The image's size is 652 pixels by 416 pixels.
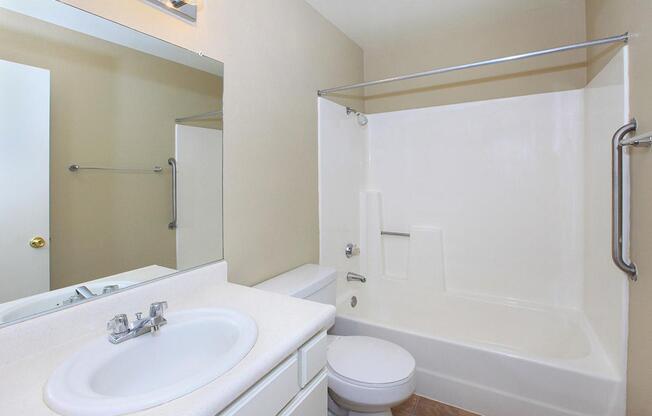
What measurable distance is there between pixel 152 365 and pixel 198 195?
0.69 m

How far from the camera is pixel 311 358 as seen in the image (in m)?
0.97

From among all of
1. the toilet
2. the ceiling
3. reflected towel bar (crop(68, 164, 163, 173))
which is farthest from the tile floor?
the ceiling

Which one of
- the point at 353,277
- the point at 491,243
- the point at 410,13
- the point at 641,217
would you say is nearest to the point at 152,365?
the point at 353,277

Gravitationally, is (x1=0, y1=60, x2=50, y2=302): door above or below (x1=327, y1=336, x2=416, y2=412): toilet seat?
above

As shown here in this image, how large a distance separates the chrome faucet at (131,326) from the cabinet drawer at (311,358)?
17.5 inches

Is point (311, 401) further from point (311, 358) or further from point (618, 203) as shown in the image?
point (618, 203)

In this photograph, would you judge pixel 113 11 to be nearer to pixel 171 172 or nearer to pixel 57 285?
pixel 171 172

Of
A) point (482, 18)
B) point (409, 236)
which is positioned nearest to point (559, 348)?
point (409, 236)

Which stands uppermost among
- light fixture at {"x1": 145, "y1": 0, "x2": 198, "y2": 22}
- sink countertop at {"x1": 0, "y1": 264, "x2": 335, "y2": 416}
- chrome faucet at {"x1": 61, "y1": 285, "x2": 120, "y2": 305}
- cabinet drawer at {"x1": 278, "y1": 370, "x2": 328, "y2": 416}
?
light fixture at {"x1": 145, "y1": 0, "x2": 198, "y2": 22}

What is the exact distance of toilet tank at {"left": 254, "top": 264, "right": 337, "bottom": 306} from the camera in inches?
61.4

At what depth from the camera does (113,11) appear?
103 cm

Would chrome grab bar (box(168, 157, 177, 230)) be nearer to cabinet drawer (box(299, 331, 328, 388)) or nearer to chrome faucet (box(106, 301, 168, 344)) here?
chrome faucet (box(106, 301, 168, 344))

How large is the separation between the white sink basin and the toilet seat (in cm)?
67

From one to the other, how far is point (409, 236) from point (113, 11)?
2.29 meters
